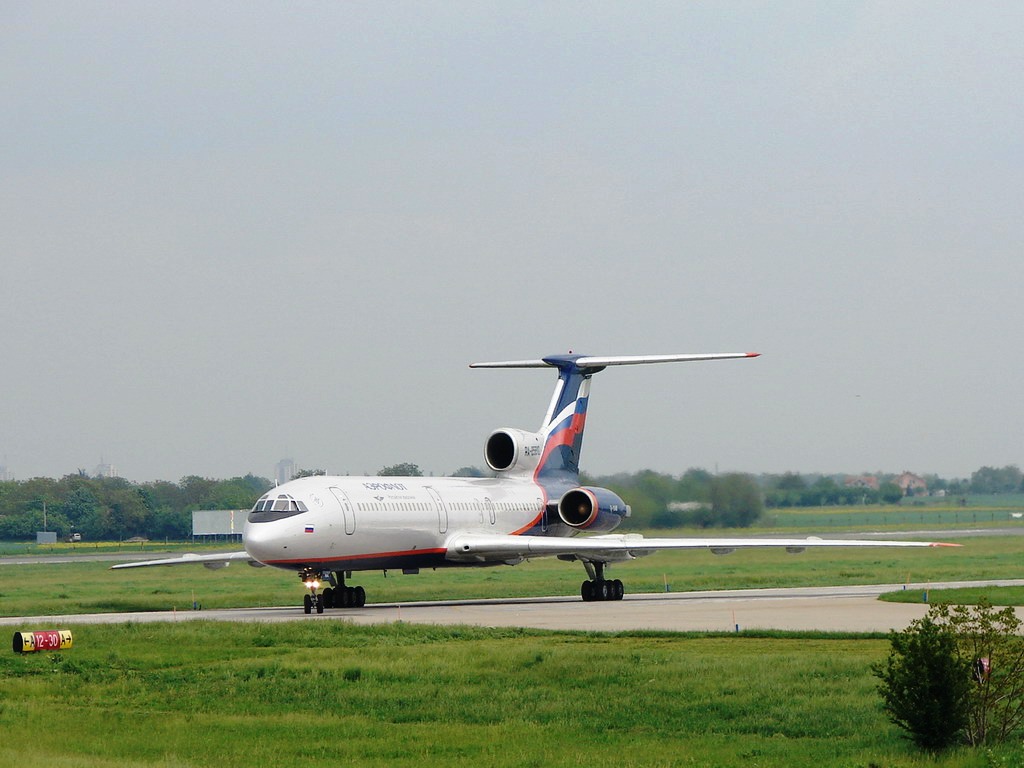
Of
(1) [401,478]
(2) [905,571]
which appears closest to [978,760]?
(1) [401,478]

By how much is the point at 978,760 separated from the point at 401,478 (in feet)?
92.4

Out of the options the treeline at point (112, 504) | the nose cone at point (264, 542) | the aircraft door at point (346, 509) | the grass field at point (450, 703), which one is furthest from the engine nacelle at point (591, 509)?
the treeline at point (112, 504)

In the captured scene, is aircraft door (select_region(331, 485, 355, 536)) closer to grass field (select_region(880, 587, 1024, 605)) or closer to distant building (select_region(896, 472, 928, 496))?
grass field (select_region(880, 587, 1024, 605))

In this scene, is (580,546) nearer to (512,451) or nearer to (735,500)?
(512,451)

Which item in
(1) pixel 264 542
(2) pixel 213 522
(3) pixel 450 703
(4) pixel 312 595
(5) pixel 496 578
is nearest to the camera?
(3) pixel 450 703

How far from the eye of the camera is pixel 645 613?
3481cm

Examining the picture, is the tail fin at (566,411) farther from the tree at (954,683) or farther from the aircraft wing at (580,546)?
the tree at (954,683)

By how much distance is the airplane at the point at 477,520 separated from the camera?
3659 centimetres

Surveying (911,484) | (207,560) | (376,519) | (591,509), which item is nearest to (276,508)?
(376,519)

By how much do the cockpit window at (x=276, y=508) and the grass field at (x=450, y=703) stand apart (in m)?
8.81

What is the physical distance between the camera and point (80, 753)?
16922 millimetres

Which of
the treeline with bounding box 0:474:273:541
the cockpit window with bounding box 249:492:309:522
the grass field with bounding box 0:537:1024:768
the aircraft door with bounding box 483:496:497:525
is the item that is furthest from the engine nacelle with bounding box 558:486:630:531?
the treeline with bounding box 0:474:273:541

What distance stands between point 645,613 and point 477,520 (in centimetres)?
924

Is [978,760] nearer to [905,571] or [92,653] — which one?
[92,653]
